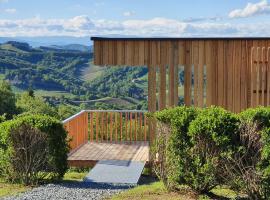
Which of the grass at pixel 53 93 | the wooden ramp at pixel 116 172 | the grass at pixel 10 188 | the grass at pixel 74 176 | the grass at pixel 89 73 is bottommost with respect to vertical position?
the grass at pixel 53 93

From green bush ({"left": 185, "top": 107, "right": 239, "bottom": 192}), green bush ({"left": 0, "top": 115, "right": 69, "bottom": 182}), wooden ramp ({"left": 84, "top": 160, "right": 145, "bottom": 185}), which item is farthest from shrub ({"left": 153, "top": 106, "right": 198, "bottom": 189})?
green bush ({"left": 0, "top": 115, "right": 69, "bottom": 182})

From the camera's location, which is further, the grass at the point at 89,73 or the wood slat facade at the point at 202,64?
the grass at the point at 89,73

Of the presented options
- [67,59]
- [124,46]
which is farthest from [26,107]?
[67,59]

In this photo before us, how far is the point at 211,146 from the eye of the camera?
7.51 meters

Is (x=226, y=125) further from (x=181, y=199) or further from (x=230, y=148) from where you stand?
(x=181, y=199)

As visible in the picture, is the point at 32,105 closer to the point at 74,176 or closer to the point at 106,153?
the point at 106,153

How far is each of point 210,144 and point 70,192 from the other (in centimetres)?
244

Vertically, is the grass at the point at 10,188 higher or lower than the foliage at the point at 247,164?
lower

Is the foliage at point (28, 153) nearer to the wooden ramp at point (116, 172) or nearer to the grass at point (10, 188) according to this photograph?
the grass at point (10, 188)

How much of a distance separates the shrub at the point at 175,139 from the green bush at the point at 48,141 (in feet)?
6.66

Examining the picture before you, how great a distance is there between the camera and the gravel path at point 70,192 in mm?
8125

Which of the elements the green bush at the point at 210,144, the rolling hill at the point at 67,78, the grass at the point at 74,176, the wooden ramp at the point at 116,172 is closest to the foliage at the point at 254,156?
the green bush at the point at 210,144

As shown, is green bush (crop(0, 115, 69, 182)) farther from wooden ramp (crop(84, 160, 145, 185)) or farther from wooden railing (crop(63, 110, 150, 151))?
wooden railing (crop(63, 110, 150, 151))

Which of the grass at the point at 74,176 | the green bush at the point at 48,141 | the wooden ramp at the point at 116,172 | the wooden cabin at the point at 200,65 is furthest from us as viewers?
the wooden cabin at the point at 200,65
